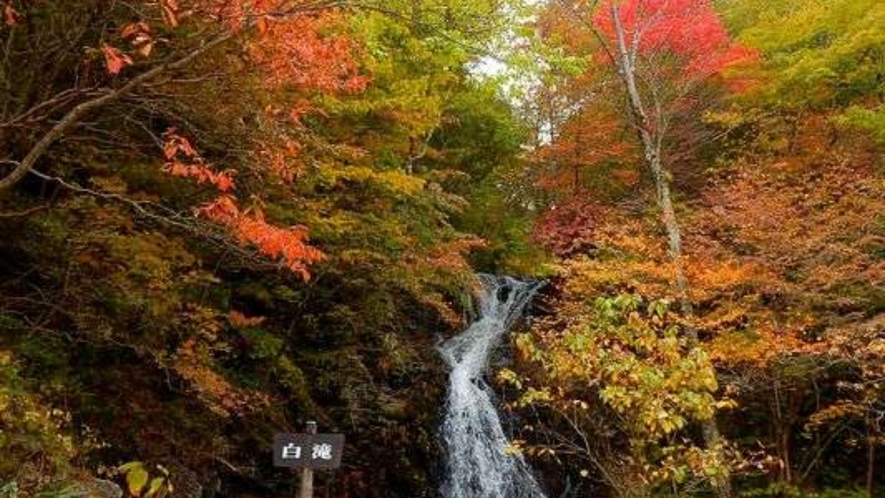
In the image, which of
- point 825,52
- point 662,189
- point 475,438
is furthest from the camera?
point 475,438

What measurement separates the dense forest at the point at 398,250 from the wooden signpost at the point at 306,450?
1.09 m

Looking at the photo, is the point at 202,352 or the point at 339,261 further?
the point at 339,261

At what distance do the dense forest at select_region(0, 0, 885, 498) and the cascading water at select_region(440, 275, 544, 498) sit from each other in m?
0.32

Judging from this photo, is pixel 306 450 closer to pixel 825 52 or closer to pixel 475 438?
pixel 475 438

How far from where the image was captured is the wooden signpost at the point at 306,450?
21.2ft

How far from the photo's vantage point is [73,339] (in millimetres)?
7836

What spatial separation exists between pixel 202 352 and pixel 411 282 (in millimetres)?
3172

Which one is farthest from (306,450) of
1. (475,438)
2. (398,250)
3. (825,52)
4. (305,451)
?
(825,52)

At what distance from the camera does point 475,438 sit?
13773 mm

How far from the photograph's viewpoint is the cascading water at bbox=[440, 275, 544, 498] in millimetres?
13141

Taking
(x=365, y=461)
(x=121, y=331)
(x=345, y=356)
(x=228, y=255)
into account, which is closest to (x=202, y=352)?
(x=121, y=331)

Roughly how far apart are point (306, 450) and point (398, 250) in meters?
4.55

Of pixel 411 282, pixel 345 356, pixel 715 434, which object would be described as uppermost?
pixel 411 282

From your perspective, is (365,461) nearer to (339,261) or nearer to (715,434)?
(339,261)
